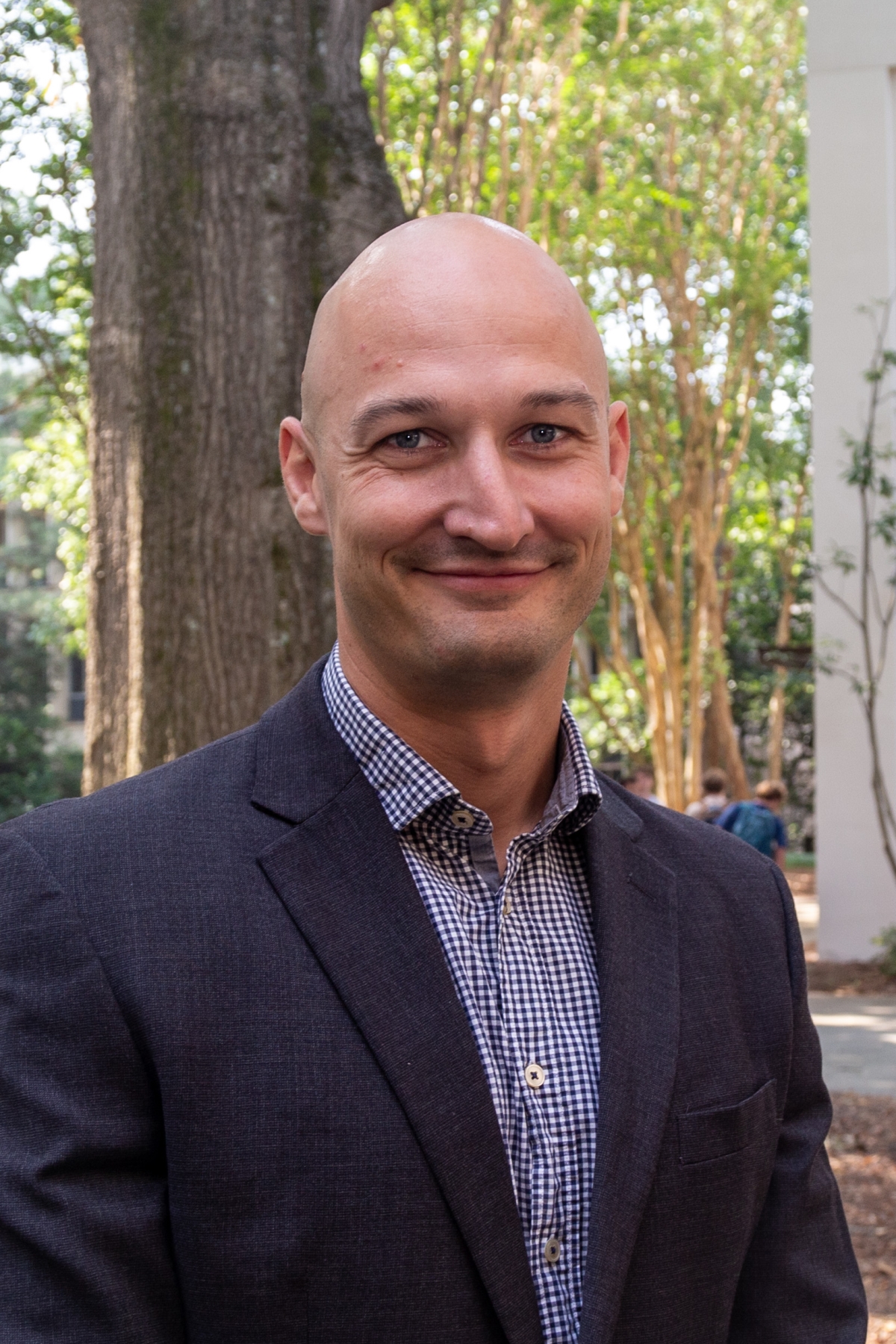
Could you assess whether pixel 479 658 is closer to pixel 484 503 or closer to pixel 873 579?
pixel 484 503

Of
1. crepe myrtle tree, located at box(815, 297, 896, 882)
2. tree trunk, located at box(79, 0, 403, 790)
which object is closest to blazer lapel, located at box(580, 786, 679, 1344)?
tree trunk, located at box(79, 0, 403, 790)

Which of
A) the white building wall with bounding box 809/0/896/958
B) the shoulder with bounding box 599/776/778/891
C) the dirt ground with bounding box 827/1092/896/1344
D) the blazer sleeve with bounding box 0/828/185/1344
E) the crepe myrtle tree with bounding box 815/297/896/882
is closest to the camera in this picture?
the blazer sleeve with bounding box 0/828/185/1344

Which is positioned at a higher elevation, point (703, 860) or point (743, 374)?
point (743, 374)

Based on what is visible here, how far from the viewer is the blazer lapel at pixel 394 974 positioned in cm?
157

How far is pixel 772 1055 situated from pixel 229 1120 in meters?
0.76

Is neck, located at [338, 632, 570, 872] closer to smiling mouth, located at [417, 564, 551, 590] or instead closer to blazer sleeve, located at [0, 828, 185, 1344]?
smiling mouth, located at [417, 564, 551, 590]

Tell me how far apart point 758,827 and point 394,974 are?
11.0 metres

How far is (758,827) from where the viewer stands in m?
12.2

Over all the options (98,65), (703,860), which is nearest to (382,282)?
(703,860)

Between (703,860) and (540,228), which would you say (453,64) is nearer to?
(540,228)

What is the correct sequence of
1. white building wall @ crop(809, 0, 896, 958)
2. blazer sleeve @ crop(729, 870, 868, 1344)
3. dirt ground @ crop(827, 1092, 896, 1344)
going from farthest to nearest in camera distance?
white building wall @ crop(809, 0, 896, 958) < dirt ground @ crop(827, 1092, 896, 1344) < blazer sleeve @ crop(729, 870, 868, 1344)

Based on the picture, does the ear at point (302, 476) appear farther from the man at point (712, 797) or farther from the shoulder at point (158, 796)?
the man at point (712, 797)

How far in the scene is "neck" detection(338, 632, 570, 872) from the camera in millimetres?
1820

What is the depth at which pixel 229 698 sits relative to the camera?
4.22 m
